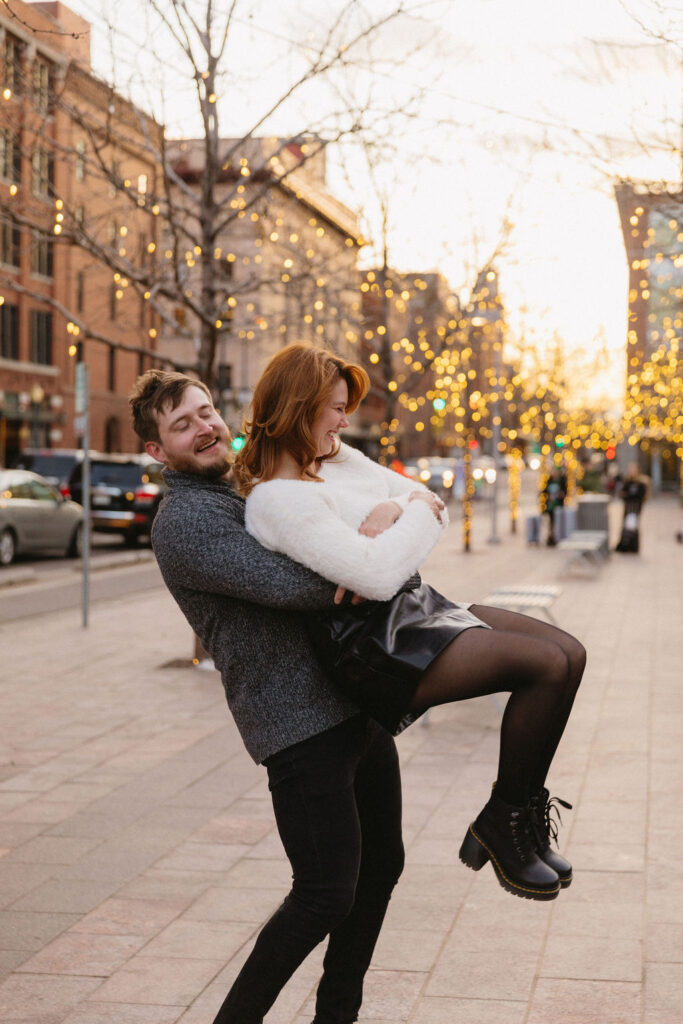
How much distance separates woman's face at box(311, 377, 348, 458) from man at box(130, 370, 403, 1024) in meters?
0.26

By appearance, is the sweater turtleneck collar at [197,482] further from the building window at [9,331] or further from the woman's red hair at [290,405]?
the building window at [9,331]

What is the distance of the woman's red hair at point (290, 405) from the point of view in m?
3.04

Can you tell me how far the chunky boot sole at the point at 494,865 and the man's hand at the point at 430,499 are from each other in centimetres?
70

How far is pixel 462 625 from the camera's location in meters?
2.95

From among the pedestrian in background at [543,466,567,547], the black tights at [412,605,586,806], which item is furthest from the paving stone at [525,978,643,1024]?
the pedestrian in background at [543,466,567,547]

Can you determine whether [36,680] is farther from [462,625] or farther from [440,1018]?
[462,625]

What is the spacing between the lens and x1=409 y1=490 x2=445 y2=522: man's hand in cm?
306

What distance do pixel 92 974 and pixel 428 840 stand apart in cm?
194

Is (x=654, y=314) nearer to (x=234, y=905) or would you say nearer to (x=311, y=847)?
(x=234, y=905)

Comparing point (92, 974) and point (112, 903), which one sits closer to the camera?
point (92, 974)

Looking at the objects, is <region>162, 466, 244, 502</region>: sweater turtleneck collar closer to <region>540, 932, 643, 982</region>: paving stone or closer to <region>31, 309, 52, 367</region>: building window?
<region>540, 932, 643, 982</region>: paving stone

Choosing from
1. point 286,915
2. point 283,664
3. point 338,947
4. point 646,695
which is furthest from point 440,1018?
point 646,695

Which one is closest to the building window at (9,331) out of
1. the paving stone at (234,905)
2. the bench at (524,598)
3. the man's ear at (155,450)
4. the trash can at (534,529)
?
the trash can at (534,529)

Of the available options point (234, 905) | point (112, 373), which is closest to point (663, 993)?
point (234, 905)
